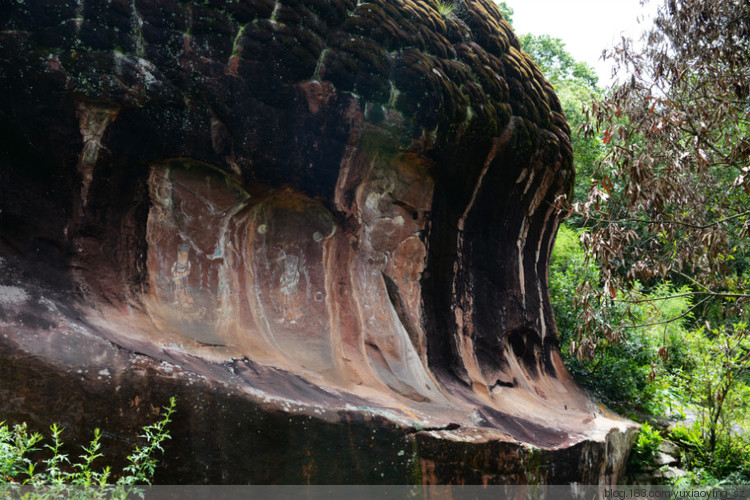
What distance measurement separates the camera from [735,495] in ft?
18.2

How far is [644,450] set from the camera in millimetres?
6445

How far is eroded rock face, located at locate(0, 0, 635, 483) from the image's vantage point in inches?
125

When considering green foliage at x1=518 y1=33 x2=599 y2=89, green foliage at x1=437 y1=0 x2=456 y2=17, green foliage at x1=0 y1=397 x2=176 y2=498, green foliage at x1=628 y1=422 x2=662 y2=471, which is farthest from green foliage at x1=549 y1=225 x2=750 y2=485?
green foliage at x1=518 y1=33 x2=599 y2=89

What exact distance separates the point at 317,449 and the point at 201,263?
4.99 feet

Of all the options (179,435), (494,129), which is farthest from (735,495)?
(179,435)

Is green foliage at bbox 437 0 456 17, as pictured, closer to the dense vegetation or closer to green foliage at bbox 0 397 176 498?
the dense vegetation

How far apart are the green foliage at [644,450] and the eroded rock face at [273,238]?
0.83m

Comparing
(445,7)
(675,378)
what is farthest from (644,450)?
(445,7)

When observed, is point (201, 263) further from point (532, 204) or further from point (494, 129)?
point (532, 204)

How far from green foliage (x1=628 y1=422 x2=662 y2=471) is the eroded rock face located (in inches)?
32.8

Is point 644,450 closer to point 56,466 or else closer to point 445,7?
point 445,7

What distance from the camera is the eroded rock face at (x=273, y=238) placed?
10.4ft

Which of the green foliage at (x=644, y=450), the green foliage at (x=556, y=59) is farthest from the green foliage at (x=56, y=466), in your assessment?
the green foliage at (x=556, y=59)

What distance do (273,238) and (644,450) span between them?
4.72 metres
